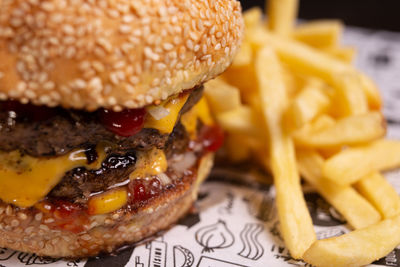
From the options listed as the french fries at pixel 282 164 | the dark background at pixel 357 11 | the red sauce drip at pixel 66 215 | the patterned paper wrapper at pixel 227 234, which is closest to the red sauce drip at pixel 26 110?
the red sauce drip at pixel 66 215

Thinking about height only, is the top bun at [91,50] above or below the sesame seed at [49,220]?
above

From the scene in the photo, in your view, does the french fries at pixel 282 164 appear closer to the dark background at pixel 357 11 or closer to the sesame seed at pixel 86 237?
the sesame seed at pixel 86 237

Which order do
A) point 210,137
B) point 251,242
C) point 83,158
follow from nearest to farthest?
point 83,158 → point 251,242 → point 210,137

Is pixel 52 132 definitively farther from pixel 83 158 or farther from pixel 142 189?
pixel 142 189

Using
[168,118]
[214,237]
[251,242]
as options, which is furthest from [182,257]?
[168,118]

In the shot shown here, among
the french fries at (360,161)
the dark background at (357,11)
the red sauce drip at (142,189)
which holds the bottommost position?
the red sauce drip at (142,189)

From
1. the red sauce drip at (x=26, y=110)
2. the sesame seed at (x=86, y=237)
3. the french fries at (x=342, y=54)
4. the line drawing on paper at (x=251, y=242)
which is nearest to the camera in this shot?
the red sauce drip at (x=26, y=110)

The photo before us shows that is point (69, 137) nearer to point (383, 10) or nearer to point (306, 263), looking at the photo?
point (306, 263)

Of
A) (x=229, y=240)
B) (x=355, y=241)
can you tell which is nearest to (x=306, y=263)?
(x=355, y=241)
